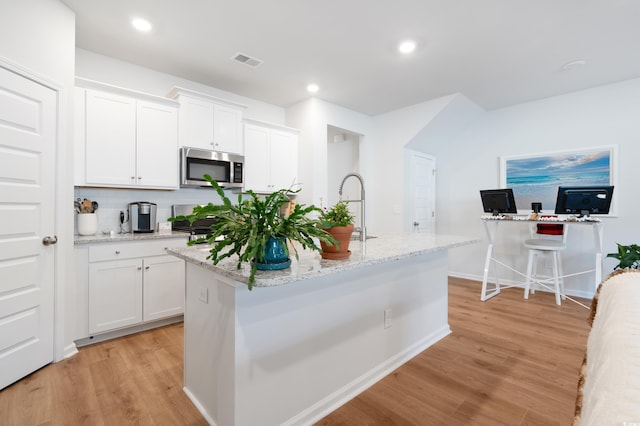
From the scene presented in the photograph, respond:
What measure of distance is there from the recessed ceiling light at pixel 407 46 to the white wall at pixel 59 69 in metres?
2.76

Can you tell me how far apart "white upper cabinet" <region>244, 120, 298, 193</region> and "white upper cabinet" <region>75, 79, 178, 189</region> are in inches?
35.3

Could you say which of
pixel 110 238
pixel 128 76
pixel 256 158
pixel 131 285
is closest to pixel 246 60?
pixel 256 158

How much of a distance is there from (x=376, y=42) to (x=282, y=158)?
190 centimetres

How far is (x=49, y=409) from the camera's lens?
174cm

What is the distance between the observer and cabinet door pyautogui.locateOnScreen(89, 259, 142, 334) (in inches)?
101

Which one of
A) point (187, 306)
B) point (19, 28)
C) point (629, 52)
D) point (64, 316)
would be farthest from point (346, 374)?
point (629, 52)

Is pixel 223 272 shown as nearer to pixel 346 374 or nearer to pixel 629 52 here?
pixel 346 374

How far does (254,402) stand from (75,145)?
2.63 metres

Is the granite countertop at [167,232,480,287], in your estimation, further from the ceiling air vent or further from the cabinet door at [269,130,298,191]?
the cabinet door at [269,130,298,191]

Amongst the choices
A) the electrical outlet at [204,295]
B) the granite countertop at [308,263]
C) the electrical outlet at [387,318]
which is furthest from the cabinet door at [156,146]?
the electrical outlet at [387,318]

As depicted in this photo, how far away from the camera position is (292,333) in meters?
1.56

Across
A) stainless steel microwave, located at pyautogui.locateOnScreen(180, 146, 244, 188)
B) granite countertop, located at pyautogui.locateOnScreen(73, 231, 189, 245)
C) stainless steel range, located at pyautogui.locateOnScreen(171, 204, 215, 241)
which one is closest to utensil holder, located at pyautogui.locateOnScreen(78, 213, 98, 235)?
granite countertop, located at pyautogui.locateOnScreen(73, 231, 189, 245)

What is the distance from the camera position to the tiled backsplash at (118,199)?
3.01m

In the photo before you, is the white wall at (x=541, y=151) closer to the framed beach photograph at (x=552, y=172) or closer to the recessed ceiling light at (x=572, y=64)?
the framed beach photograph at (x=552, y=172)
